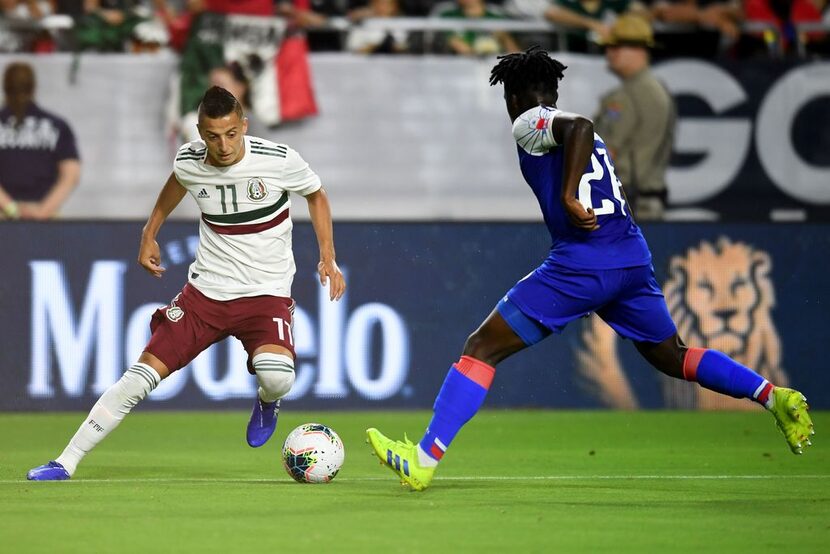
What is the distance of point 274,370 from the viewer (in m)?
8.26

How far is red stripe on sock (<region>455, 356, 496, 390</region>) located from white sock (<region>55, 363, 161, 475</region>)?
1709 mm

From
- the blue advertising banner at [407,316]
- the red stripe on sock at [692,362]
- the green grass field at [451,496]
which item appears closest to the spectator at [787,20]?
the blue advertising banner at [407,316]

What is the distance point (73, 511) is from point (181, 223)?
585 centimetres

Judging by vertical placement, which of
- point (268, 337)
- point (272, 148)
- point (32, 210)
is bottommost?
point (32, 210)

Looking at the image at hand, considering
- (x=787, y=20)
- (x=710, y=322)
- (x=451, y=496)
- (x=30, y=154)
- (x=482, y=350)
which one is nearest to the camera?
(x=451, y=496)

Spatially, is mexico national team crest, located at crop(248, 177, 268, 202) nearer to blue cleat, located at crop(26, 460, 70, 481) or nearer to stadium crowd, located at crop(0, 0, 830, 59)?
blue cleat, located at crop(26, 460, 70, 481)

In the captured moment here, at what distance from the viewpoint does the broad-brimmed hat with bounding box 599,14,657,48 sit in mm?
13258

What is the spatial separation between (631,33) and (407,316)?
320 cm

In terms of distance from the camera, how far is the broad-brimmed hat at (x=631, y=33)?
1326 cm

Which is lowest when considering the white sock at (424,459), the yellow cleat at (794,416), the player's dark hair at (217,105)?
the white sock at (424,459)

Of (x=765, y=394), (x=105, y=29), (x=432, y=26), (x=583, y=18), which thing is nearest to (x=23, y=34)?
(x=105, y=29)

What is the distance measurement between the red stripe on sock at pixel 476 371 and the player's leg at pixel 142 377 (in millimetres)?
1619

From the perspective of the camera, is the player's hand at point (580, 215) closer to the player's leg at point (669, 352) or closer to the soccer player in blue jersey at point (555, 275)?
the soccer player in blue jersey at point (555, 275)

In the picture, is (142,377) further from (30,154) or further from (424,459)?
(30,154)
